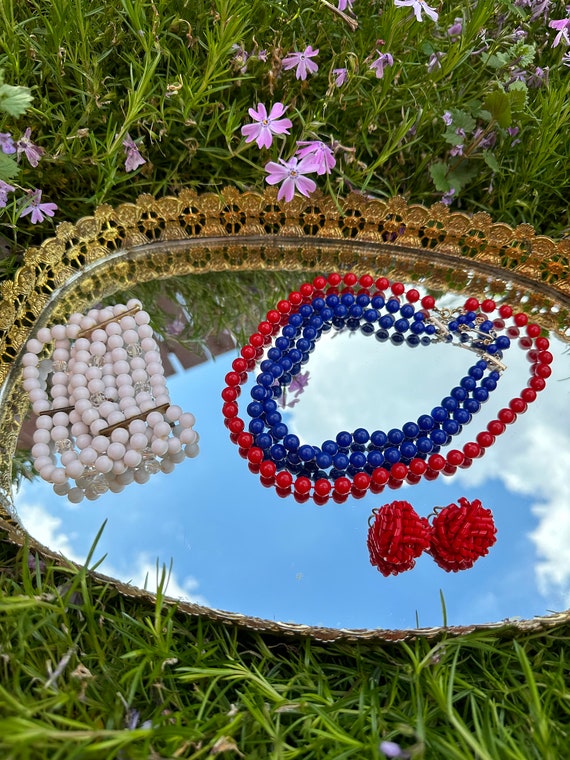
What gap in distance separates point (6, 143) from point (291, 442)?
52cm

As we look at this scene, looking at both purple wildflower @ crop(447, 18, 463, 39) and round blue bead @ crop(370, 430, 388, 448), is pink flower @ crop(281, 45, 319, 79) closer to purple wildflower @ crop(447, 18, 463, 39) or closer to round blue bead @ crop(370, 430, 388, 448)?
purple wildflower @ crop(447, 18, 463, 39)

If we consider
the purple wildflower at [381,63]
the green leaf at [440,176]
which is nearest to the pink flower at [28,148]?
the purple wildflower at [381,63]

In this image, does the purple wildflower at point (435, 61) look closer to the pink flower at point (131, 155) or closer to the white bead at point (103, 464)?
the pink flower at point (131, 155)

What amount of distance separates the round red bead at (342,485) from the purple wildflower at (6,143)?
22.9 inches

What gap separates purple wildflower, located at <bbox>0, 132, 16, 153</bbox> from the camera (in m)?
0.79

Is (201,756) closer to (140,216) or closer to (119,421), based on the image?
(119,421)

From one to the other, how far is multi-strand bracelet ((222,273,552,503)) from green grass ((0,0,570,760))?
0.57 feet

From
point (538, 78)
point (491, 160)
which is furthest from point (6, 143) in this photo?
point (538, 78)

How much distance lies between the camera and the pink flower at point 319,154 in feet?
2.70

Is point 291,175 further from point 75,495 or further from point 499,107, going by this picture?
point 75,495

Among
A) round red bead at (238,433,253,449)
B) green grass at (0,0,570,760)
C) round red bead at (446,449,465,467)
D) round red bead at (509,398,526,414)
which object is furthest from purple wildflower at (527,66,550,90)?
round red bead at (238,433,253,449)

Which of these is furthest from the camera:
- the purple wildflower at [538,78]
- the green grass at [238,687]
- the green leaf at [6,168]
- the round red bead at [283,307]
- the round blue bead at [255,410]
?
the purple wildflower at [538,78]

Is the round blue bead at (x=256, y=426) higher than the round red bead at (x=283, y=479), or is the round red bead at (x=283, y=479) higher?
the round blue bead at (x=256, y=426)

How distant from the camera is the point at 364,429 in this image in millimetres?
782
